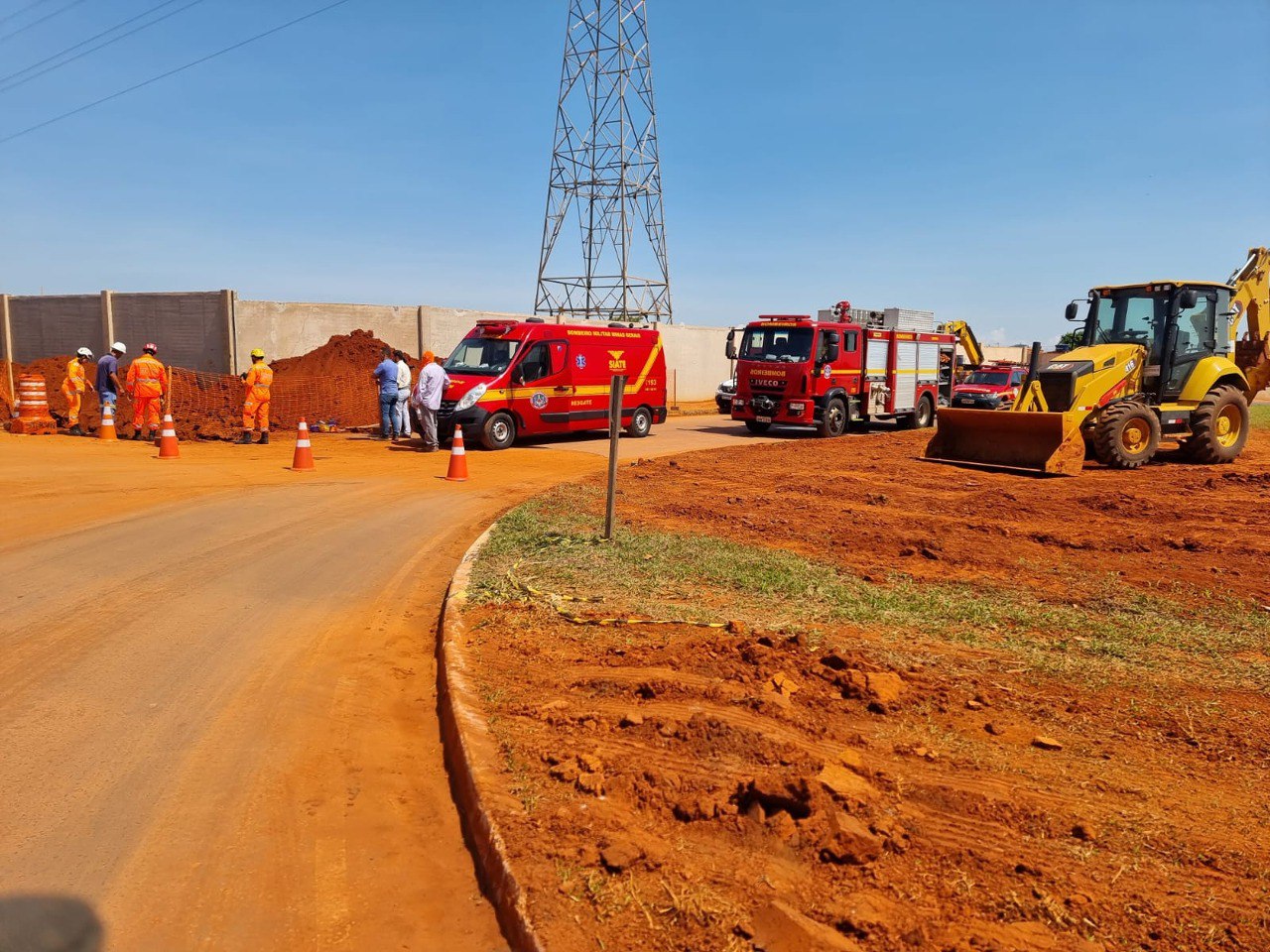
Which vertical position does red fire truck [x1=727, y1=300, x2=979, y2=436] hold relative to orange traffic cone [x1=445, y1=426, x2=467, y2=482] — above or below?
above

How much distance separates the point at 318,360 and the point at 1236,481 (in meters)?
20.0

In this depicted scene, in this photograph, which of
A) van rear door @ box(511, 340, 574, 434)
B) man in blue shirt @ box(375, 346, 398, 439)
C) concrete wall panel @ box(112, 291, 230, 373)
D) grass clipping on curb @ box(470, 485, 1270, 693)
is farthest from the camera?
concrete wall panel @ box(112, 291, 230, 373)

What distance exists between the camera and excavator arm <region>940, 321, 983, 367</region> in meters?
26.5

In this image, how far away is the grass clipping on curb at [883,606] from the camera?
18.4 feet

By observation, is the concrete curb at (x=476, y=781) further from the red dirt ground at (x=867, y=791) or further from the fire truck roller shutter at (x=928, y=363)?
the fire truck roller shutter at (x=928, y=363)

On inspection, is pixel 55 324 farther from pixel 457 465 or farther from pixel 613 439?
pixel 613 439

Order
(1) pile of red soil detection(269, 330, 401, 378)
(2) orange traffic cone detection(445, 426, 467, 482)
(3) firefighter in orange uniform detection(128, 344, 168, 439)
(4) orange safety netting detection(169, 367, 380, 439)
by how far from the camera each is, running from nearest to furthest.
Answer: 1. (2) orange traffic cone detection(445, 426, 467, 482)
2. (3) firefighter in orange uniform detection(128, 344, 168, 439)
3. (4) orange safety netting detection(169, 367, 380, 439)
4. (1) pile of red soil detection(269, 330, 401, 378)

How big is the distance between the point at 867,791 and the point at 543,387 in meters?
15.6

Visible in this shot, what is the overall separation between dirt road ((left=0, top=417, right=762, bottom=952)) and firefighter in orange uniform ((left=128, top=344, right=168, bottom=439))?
7.42 meters

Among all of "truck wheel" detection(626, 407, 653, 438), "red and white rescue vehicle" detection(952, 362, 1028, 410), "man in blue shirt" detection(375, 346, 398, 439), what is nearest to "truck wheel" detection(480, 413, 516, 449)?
"man in blue shirt" detection(375, 346, 398, 439)

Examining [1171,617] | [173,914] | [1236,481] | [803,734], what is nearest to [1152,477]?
[1236,481]

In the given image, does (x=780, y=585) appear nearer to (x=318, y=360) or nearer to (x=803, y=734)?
(x=803, y=734)

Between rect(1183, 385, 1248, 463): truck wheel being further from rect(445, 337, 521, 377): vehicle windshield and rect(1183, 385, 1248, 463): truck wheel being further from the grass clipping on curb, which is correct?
rect(445, 337, 521, 377): vehicle windshield

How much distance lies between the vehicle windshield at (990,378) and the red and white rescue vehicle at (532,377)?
1325 cm
